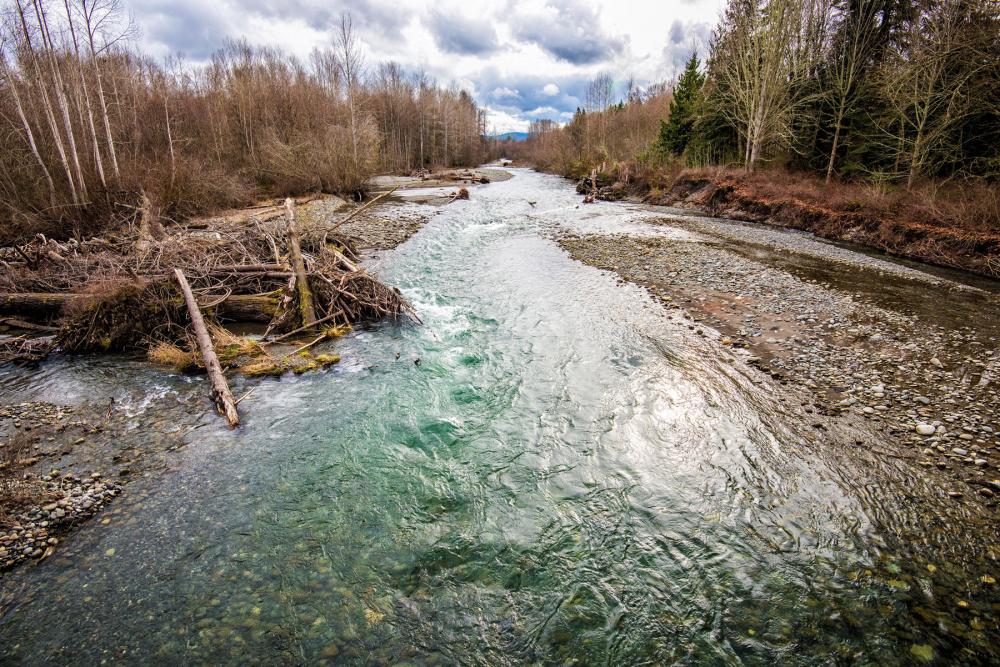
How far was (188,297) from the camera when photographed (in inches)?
362

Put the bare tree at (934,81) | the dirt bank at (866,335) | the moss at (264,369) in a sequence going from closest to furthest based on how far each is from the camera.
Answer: the dirt bank at (866,335) < the moss at (264,369) < the bare tree at (934,81)

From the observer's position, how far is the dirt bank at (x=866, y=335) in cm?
635

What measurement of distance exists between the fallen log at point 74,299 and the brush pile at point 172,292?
0.08ft

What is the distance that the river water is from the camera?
391cm

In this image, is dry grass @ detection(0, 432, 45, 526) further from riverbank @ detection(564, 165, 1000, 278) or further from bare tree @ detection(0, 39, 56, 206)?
riverbank @ detection(564, 165, 1000, 278)

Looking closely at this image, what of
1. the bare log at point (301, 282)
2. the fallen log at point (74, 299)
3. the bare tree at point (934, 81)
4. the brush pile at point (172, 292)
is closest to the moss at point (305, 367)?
the brush pile at point (172, 292)

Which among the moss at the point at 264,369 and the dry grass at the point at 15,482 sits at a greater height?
the moss at the point at 264,369

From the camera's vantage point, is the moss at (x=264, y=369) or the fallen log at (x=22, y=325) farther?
the fallen log at (x=22, y=325)

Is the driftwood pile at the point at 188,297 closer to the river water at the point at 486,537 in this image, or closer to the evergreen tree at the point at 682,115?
the river water at the point at 486,537

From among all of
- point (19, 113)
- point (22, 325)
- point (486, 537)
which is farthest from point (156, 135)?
point (486, 537)

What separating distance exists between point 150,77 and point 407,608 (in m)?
52.8

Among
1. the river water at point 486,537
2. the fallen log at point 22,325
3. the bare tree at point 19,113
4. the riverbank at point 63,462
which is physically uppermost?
the bare tree at point 19,113

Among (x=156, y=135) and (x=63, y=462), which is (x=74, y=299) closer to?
(x=63, y=462)

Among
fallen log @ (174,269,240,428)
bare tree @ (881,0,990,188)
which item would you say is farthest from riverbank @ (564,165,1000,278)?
fallen log @ (174,269,240,428)
